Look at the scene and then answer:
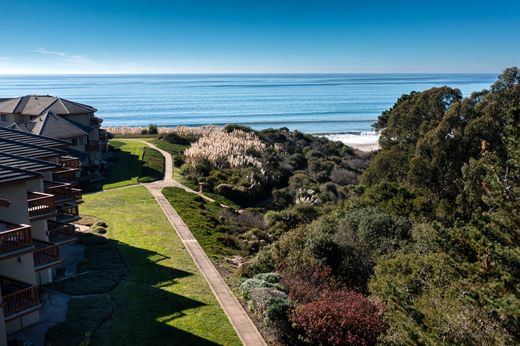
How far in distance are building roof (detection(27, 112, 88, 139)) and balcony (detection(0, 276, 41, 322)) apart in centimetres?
2591

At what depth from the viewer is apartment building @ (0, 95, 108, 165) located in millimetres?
43531

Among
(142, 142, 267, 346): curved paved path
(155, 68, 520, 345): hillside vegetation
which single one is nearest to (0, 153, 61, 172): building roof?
(142, 142, 267, 346): curved paved path

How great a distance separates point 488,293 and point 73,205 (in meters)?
19.1

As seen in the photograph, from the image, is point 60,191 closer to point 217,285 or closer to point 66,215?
point 66,215

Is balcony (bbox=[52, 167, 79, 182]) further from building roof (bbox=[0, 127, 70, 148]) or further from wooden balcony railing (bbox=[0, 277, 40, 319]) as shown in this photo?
wooden balcony railing (bbox=[0, 277, 40, 319])

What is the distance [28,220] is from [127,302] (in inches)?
196

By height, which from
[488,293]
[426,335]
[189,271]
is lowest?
[189,271]

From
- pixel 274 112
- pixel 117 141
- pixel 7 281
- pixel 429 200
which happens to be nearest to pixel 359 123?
pixel 274 112

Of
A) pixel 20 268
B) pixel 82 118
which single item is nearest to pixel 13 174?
pixel 20 268

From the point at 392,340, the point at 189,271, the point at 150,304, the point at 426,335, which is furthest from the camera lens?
the point at 189,271

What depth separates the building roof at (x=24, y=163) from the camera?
18.3 meters

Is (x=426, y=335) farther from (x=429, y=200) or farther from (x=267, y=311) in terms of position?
(x=429, y=200)

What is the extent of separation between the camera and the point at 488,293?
38.9ft

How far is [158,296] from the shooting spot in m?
20.5
